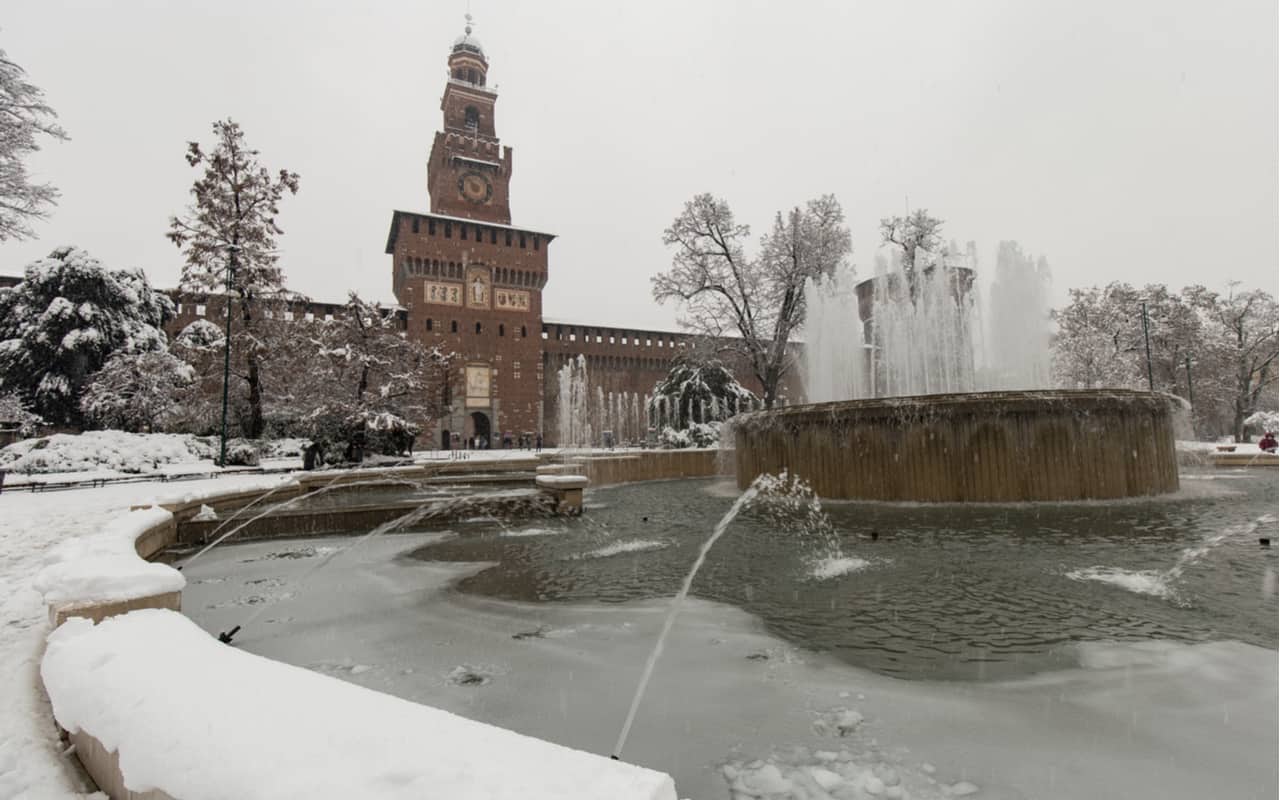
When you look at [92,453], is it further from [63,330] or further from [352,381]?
[63,330]

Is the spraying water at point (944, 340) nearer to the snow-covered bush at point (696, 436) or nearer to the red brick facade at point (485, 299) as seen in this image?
the snow-covered bush at point (696, 436)

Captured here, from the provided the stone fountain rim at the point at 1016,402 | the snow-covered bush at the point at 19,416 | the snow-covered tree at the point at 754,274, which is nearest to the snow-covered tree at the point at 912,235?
the snow-covered tree at the point at 754,274

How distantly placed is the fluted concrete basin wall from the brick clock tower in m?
26.5

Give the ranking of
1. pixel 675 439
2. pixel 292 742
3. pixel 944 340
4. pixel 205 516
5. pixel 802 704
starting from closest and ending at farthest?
pixel 292 742, pixel 802 704, pixel 205 516, pixel 944 340, pixel 675 439

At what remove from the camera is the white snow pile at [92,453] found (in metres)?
13.8

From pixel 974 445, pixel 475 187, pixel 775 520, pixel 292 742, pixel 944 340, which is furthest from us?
pixel 475 187

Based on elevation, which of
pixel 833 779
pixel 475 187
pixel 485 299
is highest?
pixel 475 187

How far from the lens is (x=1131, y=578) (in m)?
4.27

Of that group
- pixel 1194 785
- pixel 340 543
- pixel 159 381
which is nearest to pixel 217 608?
pixel 340 543

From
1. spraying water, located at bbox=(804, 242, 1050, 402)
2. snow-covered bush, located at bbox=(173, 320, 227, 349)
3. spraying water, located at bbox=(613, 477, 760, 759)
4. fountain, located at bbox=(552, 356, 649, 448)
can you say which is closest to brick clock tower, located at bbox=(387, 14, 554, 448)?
fountain, located at bbox=(552, 356, 649, 448)

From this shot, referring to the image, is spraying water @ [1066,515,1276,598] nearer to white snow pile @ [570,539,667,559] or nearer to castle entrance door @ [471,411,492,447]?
white snow pile @ [570,539,667,559]

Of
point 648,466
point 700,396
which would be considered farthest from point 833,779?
point 700,396

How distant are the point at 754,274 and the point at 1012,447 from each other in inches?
654

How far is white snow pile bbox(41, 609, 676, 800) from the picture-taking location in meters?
1.07
